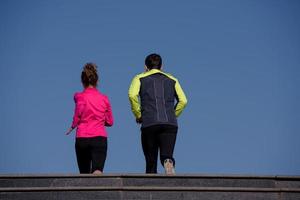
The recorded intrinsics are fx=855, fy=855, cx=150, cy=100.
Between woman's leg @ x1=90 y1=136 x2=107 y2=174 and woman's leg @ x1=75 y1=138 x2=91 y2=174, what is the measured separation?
11 centimetres

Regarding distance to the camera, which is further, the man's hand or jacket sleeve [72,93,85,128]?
the man's hand

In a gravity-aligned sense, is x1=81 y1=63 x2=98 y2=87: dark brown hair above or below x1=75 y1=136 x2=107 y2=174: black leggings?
above

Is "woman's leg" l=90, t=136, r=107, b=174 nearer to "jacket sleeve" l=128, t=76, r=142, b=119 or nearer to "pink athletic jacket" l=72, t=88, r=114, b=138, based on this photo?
"pink athletic jacket" l=72, t=88, r=114, b=138

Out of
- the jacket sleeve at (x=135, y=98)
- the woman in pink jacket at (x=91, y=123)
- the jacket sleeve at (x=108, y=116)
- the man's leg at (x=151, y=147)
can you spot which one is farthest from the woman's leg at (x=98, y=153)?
the jacket sleeve at (x=135, y=98)

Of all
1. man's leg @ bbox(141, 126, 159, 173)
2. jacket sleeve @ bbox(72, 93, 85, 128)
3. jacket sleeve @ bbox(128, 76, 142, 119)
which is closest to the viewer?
man's leg @ bbox(141, 126, 159, 173)

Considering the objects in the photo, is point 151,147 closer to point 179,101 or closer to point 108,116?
point 108,116

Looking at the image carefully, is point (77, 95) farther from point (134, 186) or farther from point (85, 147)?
point (134, 186)

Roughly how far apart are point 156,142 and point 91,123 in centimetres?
100

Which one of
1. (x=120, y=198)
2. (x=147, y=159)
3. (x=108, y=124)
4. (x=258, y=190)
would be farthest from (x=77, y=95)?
(x=258, y=190)

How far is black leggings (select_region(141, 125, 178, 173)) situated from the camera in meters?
12.5

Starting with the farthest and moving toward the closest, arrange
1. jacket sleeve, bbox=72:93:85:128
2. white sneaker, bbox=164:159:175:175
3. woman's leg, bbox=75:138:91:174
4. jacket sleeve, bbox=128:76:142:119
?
jacket sleeve, bbox=128:76:142:119
jacket sleeve, bbox=72:93:85:128
woman's leg, bbox=75:138:91:174
white sneaker, bbox=164:159:175:175

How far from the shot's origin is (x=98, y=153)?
40.7 feet

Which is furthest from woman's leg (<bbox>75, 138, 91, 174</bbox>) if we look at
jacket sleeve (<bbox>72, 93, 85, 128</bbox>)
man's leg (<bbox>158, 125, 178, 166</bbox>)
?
man's leg (<bbox>158, 125, 178, 166</bbox>)

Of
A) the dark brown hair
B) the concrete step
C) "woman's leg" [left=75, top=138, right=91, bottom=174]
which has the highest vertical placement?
the dark brown hair
